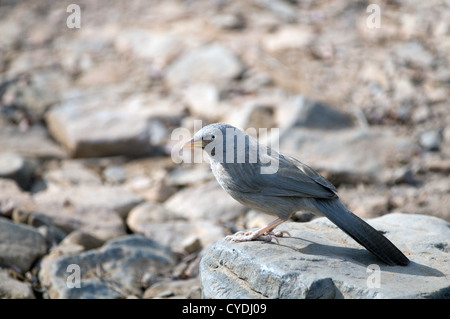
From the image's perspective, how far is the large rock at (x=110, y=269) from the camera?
611 cm

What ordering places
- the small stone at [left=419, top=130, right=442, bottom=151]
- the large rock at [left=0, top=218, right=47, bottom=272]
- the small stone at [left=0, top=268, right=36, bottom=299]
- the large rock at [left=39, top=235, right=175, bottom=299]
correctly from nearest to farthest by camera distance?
the small stone at [left=0, top=268, right=36, bottom=299]
the large rock at [left=39, top=235, right=175, bottom=299]
the large rock at [left=0, top=218, right=47, bottom=272]
the small stone at [left=419, top=130, right=442, bottom=151]

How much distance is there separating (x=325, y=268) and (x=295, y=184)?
81cm

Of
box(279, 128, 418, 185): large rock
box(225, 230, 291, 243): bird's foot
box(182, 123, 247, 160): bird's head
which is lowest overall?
box(225, 230, 291, 243): bird's foot

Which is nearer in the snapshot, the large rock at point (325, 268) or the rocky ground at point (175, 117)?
the large rock at point (325, 268)

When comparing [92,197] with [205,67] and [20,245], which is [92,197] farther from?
[205,67]

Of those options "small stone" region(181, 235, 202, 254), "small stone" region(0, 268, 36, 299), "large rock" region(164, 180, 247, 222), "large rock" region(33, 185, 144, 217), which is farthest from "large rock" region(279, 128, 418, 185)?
"small stone" region(0, 268, 36, 299)

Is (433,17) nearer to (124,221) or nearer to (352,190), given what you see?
(352,190)

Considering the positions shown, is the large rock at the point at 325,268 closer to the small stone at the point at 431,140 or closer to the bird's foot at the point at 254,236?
the bird's foot at the point at 254,236

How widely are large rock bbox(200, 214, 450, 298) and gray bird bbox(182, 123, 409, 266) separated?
0.89ft

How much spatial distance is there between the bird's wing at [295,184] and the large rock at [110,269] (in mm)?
2104

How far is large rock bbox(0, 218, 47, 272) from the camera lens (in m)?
6.61

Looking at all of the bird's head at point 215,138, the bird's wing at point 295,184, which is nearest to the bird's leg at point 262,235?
the bird's wing at point 295,184

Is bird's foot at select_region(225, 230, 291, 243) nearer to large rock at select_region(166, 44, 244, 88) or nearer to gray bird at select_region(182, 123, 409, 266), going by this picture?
Answer: gray bird at select_region(182, 123, 409, 266)

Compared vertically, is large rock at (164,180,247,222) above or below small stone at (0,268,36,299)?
above
